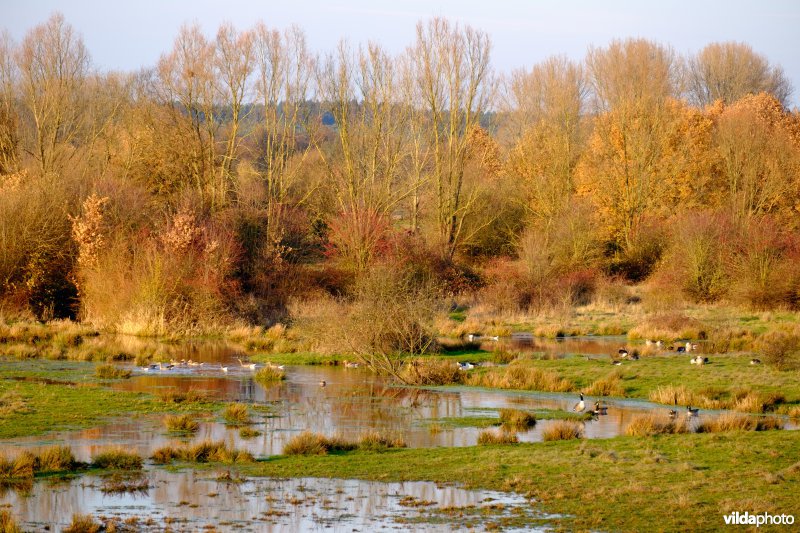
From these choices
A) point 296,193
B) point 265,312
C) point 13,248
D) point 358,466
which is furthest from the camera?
point 296,193

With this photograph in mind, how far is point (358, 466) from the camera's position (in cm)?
1411

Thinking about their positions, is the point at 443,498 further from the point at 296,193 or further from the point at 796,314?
the point at 296,193

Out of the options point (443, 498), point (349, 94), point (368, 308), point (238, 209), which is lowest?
point (443, 498)

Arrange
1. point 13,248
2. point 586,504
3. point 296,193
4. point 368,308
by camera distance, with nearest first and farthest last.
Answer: point 586,504
point 368,308
point 13,248
point 296,193

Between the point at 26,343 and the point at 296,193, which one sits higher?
the point at 296,193

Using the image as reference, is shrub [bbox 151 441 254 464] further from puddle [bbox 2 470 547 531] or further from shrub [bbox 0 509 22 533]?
shrub [bbox 0 509 22 533]

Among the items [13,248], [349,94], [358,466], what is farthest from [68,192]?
[358,466]

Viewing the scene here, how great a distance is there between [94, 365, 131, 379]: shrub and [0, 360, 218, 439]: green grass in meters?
0.22

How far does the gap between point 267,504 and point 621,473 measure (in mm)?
5121

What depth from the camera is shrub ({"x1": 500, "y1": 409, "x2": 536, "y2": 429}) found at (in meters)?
18.0

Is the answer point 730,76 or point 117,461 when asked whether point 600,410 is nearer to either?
point 117,461

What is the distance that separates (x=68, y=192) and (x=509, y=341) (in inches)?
836

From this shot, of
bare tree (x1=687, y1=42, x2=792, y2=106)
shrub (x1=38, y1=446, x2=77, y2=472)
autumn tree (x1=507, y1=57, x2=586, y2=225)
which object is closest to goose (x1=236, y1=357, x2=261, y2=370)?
shrub (x1=38, y1=446, x2=77, y2=472)

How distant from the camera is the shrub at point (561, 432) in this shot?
16.4 meters
